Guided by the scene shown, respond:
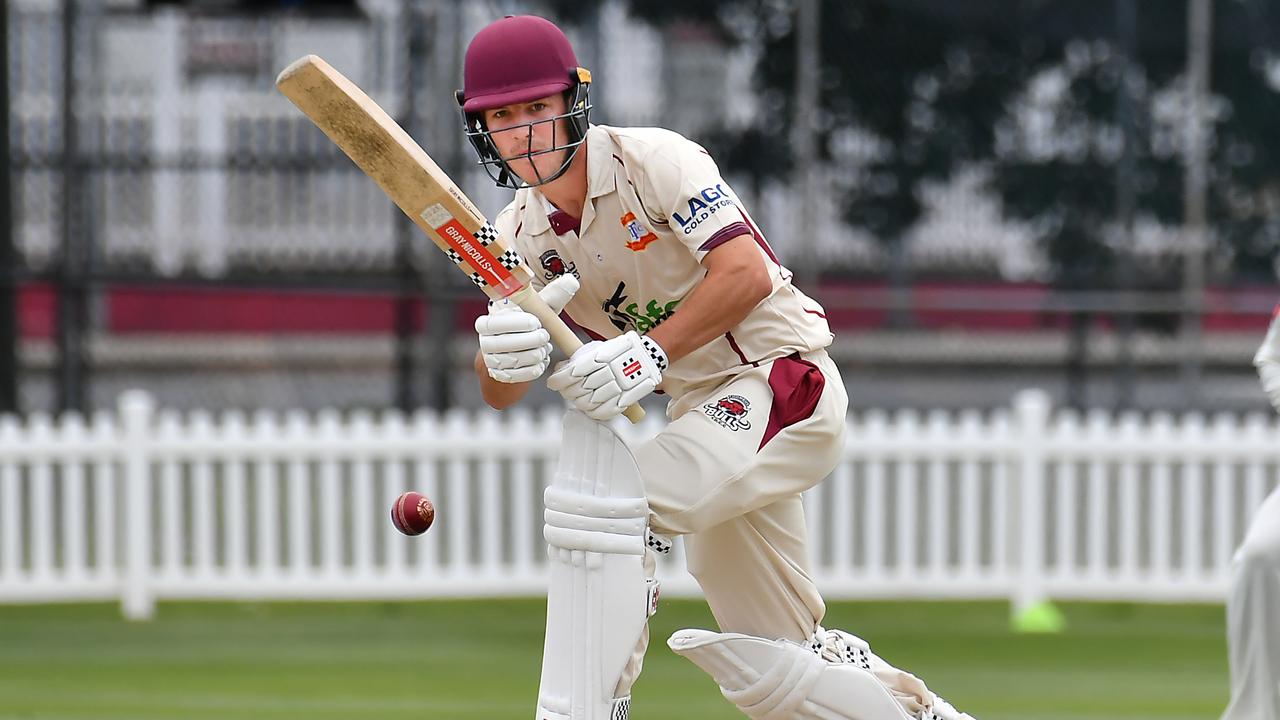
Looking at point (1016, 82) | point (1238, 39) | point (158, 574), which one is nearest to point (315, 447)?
point (158, 574)

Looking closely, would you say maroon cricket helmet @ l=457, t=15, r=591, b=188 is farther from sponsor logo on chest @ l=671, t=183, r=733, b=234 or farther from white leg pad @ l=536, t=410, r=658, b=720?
white leg pad @ l=536, t=410, r=658, b=720

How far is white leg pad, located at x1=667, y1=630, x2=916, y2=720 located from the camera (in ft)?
10.4

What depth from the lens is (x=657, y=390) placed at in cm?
333

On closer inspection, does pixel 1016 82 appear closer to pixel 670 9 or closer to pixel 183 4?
pixel 670 9

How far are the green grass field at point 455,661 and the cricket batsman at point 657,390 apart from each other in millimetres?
1700

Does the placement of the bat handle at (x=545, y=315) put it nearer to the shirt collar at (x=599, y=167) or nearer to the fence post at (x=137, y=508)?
the shirt collar at (x=599, y=167)

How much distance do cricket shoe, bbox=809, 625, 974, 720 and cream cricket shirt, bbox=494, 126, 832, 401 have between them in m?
0.55

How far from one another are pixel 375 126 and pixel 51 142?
6.30m

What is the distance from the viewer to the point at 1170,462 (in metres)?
6.63

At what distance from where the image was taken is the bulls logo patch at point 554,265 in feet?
10.8

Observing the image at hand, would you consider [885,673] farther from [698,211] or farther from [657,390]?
[698,211]

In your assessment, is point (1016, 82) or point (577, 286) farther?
point (1016, 82)

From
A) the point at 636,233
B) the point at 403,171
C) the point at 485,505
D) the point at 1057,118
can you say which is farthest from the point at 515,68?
the point at 1057,118

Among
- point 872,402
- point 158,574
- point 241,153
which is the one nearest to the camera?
point 158,574
